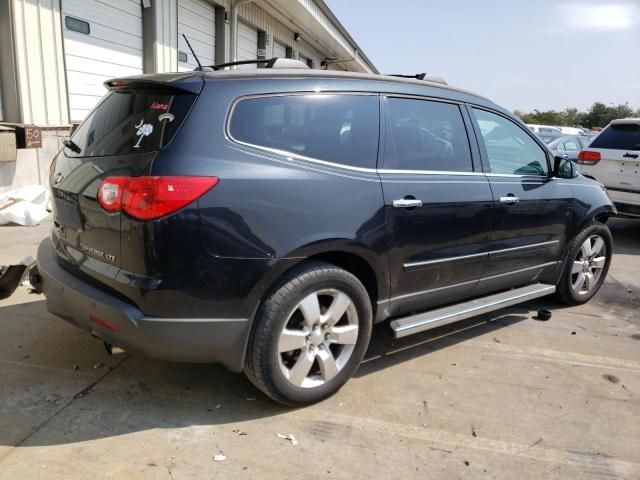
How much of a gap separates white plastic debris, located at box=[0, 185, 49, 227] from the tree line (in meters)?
65.5

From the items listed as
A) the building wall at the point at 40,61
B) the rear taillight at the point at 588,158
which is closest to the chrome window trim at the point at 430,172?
the rear taillight at the point at 588,158

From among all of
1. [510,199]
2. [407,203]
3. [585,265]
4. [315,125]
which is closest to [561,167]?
[510,199]

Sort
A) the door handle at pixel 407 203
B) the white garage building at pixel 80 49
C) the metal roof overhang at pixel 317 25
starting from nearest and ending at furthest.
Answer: the door handle at pixel 407 203 → the white garage building at pixel 80 49 → the metal roof overhang at pixel 317 25

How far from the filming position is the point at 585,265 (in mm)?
4848

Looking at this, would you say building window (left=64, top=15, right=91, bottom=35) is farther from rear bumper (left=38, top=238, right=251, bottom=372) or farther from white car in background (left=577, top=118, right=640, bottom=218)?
white car in background (left=577, top=118, right=640, bottom=218)

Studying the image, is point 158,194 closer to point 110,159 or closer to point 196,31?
point 110,159

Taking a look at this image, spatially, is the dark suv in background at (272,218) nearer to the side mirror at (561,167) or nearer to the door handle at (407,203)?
the door handle at (407,203)

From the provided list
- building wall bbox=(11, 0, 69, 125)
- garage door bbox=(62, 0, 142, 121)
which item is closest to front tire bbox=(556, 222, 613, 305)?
building wall bbox=(11, 0, 69, 125)

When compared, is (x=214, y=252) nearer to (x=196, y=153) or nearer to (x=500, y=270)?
(x=196, y=153)

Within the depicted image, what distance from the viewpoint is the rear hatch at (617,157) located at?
759 centimetres

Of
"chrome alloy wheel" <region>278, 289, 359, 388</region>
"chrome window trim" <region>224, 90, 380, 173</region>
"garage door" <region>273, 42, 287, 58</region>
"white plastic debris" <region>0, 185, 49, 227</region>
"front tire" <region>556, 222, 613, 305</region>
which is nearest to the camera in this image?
"chrome window trim" <region>224, 90, 380, 173</region>

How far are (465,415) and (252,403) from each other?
1.18m

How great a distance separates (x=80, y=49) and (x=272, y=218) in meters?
6.34

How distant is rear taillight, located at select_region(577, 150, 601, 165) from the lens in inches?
315
